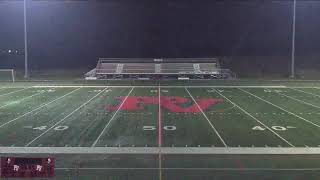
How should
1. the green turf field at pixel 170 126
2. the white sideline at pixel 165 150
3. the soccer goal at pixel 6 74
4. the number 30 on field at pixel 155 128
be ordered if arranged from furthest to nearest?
the soccer goal at pixel 6 74 < the number 30 on field at pixel 155 128 < the white sideline at pixel 165 150 < the green turf field at pixel 170 126

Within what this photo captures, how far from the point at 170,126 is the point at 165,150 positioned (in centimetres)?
289

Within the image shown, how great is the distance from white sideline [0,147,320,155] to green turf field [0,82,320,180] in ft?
0.69

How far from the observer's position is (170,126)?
491 inches

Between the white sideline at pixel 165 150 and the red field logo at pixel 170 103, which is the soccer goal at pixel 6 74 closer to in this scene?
the red field logo at pixel 170 103

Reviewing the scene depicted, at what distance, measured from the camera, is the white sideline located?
9.41m

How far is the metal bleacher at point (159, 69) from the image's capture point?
30406 millimetres

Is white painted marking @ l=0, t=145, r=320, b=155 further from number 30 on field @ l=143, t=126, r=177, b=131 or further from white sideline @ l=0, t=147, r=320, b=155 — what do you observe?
number 30 on field @ l=143, t=126, r=177, b=131

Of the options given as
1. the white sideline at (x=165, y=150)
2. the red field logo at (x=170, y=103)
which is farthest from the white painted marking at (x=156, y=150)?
the red field logo at (x=170, y=103)

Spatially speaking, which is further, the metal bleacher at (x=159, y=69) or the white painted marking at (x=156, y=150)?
the metal bleacher at (x=159, y=69)

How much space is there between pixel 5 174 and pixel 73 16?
2978 centimetres

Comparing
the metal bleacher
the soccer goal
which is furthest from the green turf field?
the metal bleacher

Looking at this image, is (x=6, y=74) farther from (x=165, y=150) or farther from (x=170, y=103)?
(x=165, y=150)

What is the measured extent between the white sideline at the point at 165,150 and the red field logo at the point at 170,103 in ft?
17.9

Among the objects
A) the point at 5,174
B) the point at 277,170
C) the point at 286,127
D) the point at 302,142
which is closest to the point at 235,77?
the point at 286,127
